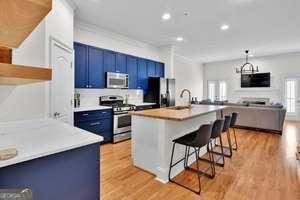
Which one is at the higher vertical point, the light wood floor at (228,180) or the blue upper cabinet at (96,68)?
the blue upper cabinet at (96,68)

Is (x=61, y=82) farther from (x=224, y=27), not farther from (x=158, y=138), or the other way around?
(x=224, y=27)

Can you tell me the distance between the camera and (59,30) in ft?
9.00

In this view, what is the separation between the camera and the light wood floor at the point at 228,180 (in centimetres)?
212

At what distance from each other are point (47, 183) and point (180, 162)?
6.77ft

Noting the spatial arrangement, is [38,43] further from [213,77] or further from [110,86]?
[213,77]

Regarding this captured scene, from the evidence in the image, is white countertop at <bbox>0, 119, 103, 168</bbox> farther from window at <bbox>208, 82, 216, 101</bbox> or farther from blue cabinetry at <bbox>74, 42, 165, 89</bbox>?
window at <bbox>208, 82, 216, 101</bbox>

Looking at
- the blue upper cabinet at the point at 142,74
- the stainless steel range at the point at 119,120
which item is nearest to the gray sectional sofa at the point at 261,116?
the blue upper cabinet at the point at 142,74

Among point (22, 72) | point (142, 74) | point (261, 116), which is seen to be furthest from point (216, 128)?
point (261, 116)

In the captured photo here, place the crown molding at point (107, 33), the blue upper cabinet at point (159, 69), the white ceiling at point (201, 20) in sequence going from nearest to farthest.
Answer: the white ceiling at point (201, 20), the crown molding at point (107, 33), the blue upper cabinet at point (159, 69)

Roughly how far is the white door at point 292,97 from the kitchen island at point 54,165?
29.3 ft

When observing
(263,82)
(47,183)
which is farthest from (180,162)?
(263,82)

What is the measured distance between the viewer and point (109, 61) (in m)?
4.45

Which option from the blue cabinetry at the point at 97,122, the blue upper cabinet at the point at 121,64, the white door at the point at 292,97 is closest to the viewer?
the blue cabinetry at the point at 97,122

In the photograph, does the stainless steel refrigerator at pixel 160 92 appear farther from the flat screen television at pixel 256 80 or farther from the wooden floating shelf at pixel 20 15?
the flat screen television at pixel 256 80
